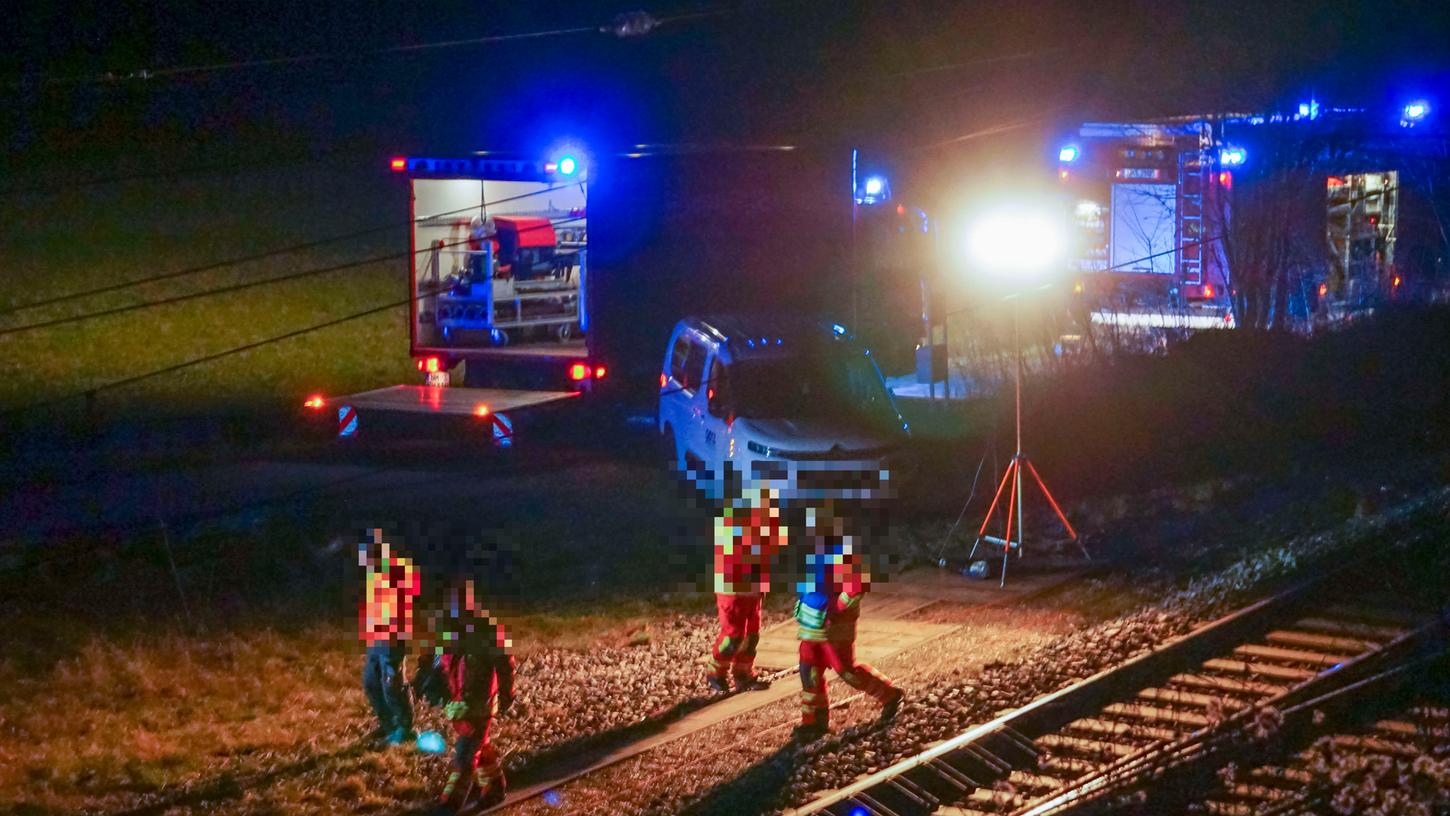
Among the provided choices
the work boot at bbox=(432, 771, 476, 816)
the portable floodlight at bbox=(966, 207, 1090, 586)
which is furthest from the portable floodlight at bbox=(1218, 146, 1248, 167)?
the work boot at bbox=(432, 771, 476, 816)

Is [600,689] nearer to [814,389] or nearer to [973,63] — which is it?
[814,389]

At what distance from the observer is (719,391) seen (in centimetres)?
1442

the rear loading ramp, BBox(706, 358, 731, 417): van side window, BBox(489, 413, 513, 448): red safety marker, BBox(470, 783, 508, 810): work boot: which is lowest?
BBox(470, 783, 508, 810): work boot

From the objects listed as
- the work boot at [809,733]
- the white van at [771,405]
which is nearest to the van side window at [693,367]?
the white van at [771,405]

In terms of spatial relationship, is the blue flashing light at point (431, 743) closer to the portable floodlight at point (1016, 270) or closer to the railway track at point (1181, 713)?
the railway track at point (1181, 713)

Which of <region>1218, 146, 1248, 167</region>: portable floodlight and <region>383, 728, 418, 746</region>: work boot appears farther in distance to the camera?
<region>1218, 146, 1248, 167</region>: portable floodlight

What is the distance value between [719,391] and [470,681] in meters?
7.32

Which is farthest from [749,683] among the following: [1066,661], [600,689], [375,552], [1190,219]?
[1190,219]

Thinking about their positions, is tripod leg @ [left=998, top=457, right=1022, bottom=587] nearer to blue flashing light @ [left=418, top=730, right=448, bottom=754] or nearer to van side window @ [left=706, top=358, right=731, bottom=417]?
van side window @ [left=706, top=358, right=731, bottom=417]

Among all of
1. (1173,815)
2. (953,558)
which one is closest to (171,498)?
(953,558)

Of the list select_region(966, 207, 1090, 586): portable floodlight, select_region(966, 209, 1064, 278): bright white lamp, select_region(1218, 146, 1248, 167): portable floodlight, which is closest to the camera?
select_region(966, 207, 1090, 586): portable floodlight

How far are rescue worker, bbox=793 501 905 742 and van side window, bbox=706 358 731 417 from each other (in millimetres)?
5716

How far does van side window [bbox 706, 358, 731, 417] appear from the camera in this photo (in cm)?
1425

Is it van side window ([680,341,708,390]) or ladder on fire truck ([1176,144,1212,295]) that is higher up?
ladder on fire truck ([1176,144,1212,295])
